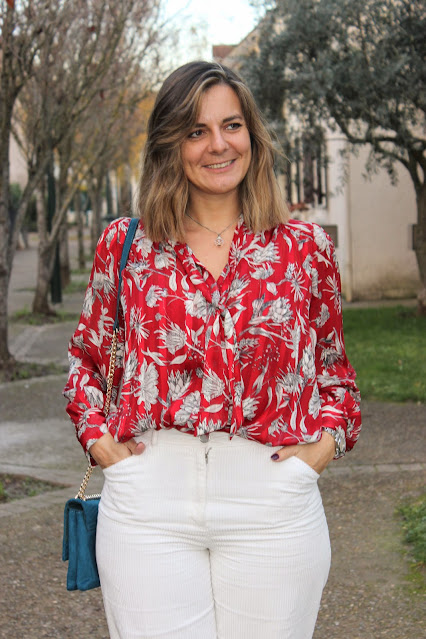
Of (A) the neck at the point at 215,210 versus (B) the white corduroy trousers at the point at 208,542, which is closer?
(B) the white corduroy trousers at the point at 208,542

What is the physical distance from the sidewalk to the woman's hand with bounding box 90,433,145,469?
72.7 inches

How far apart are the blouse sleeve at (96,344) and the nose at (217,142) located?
310mm

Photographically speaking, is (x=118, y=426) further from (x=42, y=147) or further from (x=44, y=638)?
(x=42, y=147)

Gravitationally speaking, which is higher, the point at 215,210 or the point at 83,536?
the point at 215,210

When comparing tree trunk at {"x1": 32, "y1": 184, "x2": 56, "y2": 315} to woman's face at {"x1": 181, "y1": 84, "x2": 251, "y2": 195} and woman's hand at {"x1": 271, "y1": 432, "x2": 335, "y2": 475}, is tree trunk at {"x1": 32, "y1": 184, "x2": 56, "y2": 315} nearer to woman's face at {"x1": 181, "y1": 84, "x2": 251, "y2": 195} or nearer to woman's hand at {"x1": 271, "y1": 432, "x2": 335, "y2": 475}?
woman's face at {"x1": 181, "y1": 84, "x2": 251, "y2": 195}

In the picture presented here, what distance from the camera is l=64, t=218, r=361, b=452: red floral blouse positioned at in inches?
92.7

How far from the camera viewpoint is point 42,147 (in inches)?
423

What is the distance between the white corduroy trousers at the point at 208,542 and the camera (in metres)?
2.32

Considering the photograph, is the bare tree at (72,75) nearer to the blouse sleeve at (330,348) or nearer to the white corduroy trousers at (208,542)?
the blouse sleeve at (330,348)

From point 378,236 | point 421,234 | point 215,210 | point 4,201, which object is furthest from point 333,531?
point 378,236

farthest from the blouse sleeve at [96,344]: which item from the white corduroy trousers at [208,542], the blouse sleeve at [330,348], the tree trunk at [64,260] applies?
the tree trunk at [64,260]

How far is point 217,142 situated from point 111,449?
2.71ft

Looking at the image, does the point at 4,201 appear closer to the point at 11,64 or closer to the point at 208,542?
the point at 11,64

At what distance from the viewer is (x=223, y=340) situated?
238 centimetres
